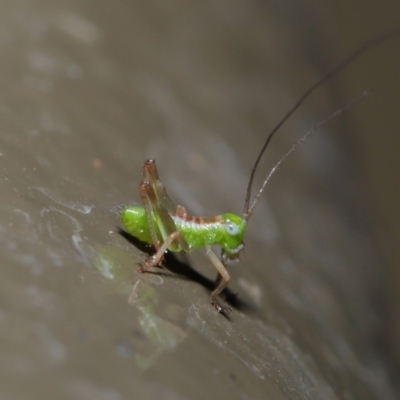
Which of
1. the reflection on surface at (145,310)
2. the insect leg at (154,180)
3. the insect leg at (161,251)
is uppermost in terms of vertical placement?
the insect leg at (154,180)

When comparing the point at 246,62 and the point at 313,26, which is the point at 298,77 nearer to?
the point at 246,62

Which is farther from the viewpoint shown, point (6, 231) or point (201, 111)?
point (201, 111)

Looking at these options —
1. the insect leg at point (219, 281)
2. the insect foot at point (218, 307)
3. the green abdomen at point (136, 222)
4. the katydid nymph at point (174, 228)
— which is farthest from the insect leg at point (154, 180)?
the insect foot at point (218, 307)

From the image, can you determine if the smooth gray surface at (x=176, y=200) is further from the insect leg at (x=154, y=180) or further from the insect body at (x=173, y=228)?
the insect leg at (x=154, y=180)

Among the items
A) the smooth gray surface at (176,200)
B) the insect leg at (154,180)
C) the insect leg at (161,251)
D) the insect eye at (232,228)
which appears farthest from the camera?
the insect eye at (232,228)

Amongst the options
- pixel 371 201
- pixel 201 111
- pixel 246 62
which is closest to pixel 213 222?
pixel 201 111

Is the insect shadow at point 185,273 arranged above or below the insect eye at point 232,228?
below

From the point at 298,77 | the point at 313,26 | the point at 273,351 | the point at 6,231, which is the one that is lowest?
the point at 6,231
